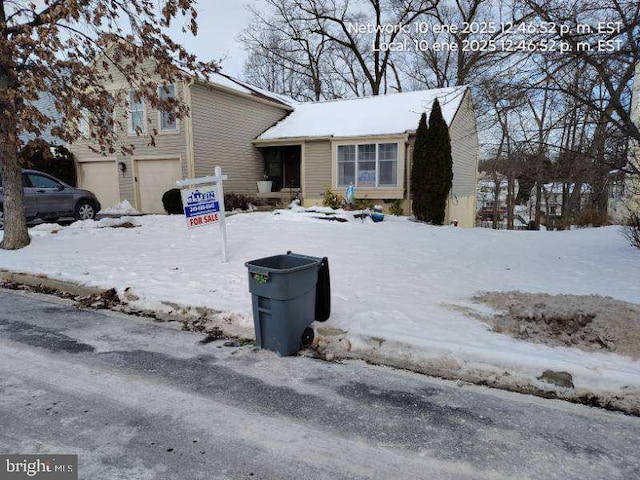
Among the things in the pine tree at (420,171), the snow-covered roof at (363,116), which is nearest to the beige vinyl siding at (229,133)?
the snow-covered roof at (363,116)

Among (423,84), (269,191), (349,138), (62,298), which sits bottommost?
(62,298)

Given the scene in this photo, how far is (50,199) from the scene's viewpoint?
13078 millimetres

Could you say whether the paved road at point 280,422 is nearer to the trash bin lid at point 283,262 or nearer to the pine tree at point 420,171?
the trash bin lid at point 283,262

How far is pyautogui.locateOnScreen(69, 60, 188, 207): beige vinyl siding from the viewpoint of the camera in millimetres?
16141

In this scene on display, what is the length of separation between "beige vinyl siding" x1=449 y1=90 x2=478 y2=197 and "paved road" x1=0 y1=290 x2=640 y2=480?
603 inches

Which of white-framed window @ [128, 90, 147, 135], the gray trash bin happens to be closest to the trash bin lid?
the gray trash bin

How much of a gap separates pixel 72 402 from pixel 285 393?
1606 millimetres

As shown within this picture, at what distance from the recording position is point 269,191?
60.9 feet

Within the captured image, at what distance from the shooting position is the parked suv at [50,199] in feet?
41.4

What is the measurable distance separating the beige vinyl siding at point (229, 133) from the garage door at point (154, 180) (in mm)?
1237

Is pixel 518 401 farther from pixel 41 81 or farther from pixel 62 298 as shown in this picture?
pixel 41 81

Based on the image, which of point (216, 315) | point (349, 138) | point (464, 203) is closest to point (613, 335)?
point (216, 315)

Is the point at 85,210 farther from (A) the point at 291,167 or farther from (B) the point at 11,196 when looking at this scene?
(A) the point at 291,167

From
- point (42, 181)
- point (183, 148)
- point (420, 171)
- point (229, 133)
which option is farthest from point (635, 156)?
point (42, 181)
